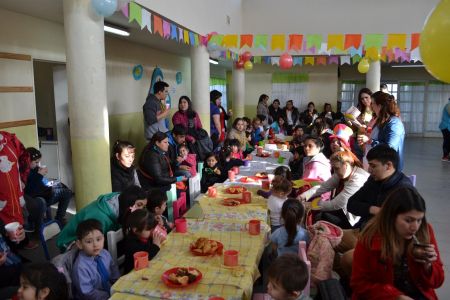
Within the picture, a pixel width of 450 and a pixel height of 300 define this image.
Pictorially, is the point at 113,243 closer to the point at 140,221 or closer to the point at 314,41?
the point at 140,221

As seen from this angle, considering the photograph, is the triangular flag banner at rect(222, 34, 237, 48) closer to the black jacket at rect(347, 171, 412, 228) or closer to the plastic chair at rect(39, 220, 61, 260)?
the black jacket at rect(347, 171, 412, 228)

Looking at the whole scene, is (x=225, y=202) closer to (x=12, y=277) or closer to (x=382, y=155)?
(x=382, y=155)

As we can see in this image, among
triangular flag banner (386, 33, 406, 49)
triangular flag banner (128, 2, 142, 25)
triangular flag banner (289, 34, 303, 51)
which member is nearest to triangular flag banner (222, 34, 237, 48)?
triangular flag banner (289, 34, 303, 51)

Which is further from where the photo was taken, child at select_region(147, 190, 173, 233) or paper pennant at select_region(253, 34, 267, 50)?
paper pennant at select_region(253, 34, 267, 50)

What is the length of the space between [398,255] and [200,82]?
621 cm

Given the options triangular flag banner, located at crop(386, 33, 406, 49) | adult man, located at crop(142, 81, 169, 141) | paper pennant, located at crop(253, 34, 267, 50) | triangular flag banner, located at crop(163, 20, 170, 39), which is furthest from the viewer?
triangular flag banner, located at crop(386, 33, 406, 49)

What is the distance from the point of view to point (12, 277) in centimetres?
259

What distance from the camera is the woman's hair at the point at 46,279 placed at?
1.96m

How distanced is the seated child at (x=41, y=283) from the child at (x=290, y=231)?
1479 millimetres

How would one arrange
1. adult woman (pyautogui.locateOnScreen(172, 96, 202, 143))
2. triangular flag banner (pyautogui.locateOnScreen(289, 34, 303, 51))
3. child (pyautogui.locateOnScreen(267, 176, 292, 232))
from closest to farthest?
child (pyautogui.locateOnScreen(267, 176, 292, 232)) → adult woman (pyautogui.locateOnScreen(172, 96, 202, 143)) → triangular flag banner (pyautogui.locateOnScreen(289, 34, 303, 51))

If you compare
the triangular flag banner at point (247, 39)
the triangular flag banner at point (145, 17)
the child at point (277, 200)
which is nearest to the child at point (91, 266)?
the child at point (277, 200)

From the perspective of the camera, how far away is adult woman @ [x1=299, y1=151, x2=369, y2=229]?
3.53 m

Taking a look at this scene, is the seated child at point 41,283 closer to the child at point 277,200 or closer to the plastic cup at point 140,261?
the plastic cup at point 140,261

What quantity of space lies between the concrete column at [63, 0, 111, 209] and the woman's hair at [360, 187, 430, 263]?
281 centimetres
